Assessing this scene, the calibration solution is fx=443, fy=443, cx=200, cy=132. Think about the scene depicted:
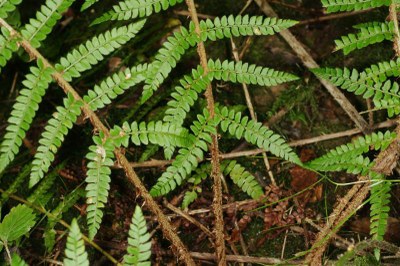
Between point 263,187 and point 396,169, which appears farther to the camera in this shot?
point 263,187

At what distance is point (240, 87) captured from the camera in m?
3.84

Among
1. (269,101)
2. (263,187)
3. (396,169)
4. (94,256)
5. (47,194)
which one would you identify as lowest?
(94,256)

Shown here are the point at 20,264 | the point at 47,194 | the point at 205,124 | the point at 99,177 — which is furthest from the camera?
the point at 47,194

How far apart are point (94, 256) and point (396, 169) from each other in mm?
2282

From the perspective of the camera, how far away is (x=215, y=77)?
8.91 feet

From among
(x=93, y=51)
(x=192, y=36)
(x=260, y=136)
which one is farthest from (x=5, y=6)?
(x=260, y=136)

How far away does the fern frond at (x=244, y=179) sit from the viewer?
3217 mm

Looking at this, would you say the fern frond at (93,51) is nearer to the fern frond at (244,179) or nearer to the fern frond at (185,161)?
the fern frond at (185,161)

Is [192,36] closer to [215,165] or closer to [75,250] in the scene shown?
[215,165]

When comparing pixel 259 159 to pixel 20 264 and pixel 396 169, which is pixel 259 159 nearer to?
pixel 396 169

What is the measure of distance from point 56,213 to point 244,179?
142cm

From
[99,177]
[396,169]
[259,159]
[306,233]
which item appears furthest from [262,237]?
[99,177]

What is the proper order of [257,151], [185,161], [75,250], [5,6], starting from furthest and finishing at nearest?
1. [257,151]
2. [185,161]
3. [5,6]
4. [75,250]

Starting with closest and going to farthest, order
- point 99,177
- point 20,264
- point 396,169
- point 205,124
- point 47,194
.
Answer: point 20,264 < point 99,177 < point 205,124 < point 396,169 < point 47,194
